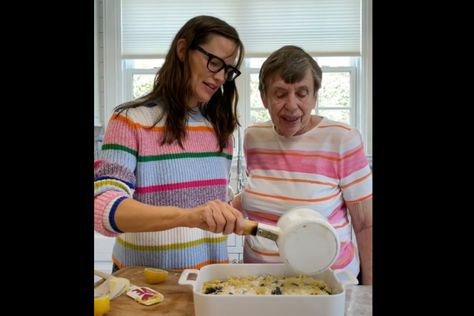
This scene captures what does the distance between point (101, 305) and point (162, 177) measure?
30cm

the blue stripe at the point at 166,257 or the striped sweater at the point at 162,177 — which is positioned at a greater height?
the striped sweater at the point at 162,177

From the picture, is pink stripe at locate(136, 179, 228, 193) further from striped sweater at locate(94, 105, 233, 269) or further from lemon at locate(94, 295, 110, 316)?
lemon at locate(94, 295, 110, 316)

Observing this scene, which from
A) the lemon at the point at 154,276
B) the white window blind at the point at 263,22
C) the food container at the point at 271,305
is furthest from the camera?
the white window blind at the point at 263,22

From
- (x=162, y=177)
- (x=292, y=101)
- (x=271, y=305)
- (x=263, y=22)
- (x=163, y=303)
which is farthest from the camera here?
(x=263, y=22)

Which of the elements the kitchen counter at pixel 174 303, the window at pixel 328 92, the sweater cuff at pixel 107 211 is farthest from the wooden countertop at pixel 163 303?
the window at pixel 328 92

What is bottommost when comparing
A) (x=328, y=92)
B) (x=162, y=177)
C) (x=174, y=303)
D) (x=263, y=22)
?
(x=174, y=303)

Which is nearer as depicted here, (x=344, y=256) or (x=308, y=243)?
(x=308, y=243)

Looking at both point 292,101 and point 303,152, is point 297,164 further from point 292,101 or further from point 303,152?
point 292,101

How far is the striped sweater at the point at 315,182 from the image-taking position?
90 centimetres

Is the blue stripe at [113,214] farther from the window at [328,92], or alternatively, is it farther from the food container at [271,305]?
the window at [328,92]

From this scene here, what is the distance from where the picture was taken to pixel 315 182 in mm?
907

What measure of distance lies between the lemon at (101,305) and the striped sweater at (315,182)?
0.42 metres

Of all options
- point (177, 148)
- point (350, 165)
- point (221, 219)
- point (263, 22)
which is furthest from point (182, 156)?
point (263, 22)

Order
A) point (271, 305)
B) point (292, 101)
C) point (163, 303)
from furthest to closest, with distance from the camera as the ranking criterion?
1. point (292, 101)
2. point (163, 303)
3. point (271, 305)
